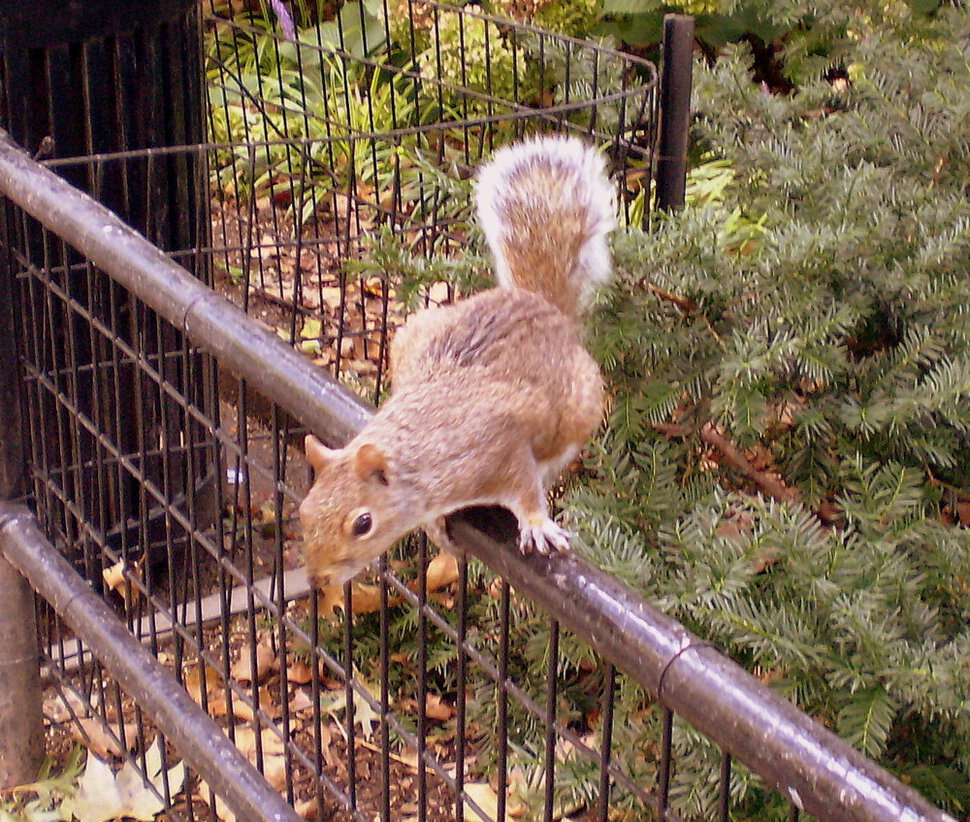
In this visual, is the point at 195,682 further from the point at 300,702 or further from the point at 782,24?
the point at 782,24

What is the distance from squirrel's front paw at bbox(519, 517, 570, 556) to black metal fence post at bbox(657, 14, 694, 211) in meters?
1.58

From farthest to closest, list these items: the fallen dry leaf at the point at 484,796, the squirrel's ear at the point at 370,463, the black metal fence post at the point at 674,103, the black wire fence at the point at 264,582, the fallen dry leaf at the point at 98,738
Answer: the black metal fence post at the point at 674,103
the fallen dry leaf at the point at 98,738
the fallen dry leaf at the point at 484,796
the squirrel's ear at the point at 370,463
the black wire fence at the point at 264,582

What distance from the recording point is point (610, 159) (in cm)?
331

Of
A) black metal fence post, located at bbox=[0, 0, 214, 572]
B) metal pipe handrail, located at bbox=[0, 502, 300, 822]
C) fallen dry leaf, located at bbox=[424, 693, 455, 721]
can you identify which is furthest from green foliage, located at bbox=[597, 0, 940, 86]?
metal pipe handrail, located at bbox=[0, 502, 300, 822]

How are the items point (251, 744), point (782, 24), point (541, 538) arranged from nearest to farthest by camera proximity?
point (541, 538) → point (251, 744) → point (782, 24)

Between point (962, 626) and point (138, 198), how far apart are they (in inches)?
70.6

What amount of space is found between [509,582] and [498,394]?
53 cm

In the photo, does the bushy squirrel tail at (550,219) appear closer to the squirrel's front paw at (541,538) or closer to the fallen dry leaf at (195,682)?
the squirrel's front paw at (541,538)

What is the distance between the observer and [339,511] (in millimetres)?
1537

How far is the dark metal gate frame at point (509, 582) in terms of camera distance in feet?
2.93

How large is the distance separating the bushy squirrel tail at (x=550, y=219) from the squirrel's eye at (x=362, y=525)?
0.70 m

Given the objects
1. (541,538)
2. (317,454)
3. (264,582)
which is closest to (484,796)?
(264,582)

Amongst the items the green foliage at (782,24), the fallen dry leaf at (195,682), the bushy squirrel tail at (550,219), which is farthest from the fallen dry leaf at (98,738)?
the green foliage at (782,24)

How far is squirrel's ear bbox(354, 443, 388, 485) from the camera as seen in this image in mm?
1480
